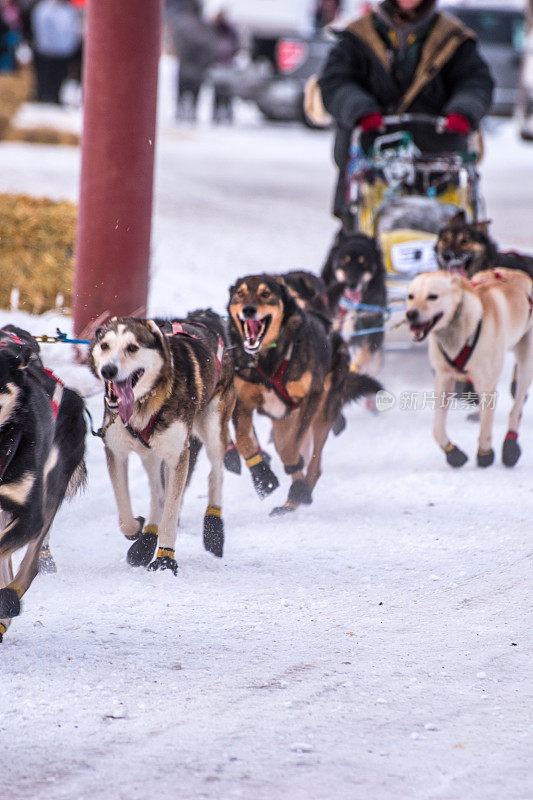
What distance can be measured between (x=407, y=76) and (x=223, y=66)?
14.2 metres

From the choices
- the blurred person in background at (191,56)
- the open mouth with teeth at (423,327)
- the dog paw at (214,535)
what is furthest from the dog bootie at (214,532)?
the blurred person in background at (191,56)

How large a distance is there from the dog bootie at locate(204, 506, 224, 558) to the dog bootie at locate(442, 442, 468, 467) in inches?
56.5

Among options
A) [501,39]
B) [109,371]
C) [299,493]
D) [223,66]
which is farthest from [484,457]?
[501,39]

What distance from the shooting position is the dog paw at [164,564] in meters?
3.76

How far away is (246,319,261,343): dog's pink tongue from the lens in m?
4.29

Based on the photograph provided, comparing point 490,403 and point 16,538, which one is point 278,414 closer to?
point 490,403

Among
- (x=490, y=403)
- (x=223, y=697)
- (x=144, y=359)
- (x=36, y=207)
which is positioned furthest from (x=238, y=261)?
(x=223, y=697)

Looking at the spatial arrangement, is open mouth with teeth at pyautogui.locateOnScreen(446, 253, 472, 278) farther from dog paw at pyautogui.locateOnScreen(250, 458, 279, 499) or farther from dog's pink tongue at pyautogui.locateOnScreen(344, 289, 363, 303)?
dog paw at pyautogui.locateOnScreen(250, 458, 279, 499)

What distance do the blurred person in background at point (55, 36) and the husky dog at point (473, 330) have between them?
48.2 ft

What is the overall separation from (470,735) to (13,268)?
14.7ft

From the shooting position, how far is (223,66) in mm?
20062

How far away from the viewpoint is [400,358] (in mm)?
7324

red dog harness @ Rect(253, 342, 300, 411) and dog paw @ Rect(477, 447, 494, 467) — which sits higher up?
red dog harness @ Rect(253, 342, 300, 411)

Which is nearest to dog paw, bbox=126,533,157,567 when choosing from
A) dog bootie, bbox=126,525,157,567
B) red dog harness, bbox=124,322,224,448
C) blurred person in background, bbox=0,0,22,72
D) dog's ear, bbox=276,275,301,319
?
dog bootie, bbox=126,525,157,567
